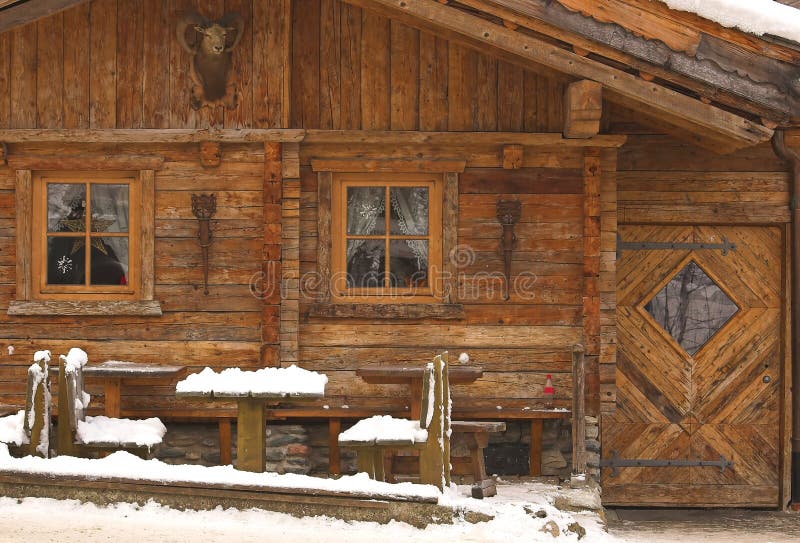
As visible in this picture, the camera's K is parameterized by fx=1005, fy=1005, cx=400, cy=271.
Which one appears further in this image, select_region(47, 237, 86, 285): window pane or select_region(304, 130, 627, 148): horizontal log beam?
select_region(47, 237, 86, 285): window pane

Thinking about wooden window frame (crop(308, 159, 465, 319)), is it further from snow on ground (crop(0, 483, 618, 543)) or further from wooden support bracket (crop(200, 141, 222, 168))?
snow on ground (crop(0, 483, 618, 543))

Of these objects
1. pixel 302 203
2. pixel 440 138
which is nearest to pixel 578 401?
pixel 440 138

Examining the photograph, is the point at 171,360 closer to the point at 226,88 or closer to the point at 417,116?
the point at 226,88

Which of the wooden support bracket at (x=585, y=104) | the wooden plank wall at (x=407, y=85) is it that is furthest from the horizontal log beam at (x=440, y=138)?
the wooden support bracket at (x=585, y=104)

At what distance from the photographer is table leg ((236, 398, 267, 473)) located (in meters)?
7.29

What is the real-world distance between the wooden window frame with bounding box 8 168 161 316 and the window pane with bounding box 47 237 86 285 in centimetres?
8

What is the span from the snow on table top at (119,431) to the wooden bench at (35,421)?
254mm

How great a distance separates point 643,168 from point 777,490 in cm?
330

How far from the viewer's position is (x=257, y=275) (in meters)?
8.66

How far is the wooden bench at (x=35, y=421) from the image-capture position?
7324 millimetres

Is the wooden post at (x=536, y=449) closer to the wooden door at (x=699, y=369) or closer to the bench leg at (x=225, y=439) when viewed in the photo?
the wooden door at (x=699, y=369)

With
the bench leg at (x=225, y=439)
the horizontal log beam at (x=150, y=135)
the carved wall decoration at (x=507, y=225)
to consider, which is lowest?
the bench leg at (x=225, y=439)

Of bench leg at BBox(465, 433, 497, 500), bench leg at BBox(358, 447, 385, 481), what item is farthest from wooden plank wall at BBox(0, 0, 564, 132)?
bench leg at BBox(358, 447, 385, 481)

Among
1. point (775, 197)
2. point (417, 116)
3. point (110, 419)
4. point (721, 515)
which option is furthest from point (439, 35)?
point (721, 515)
